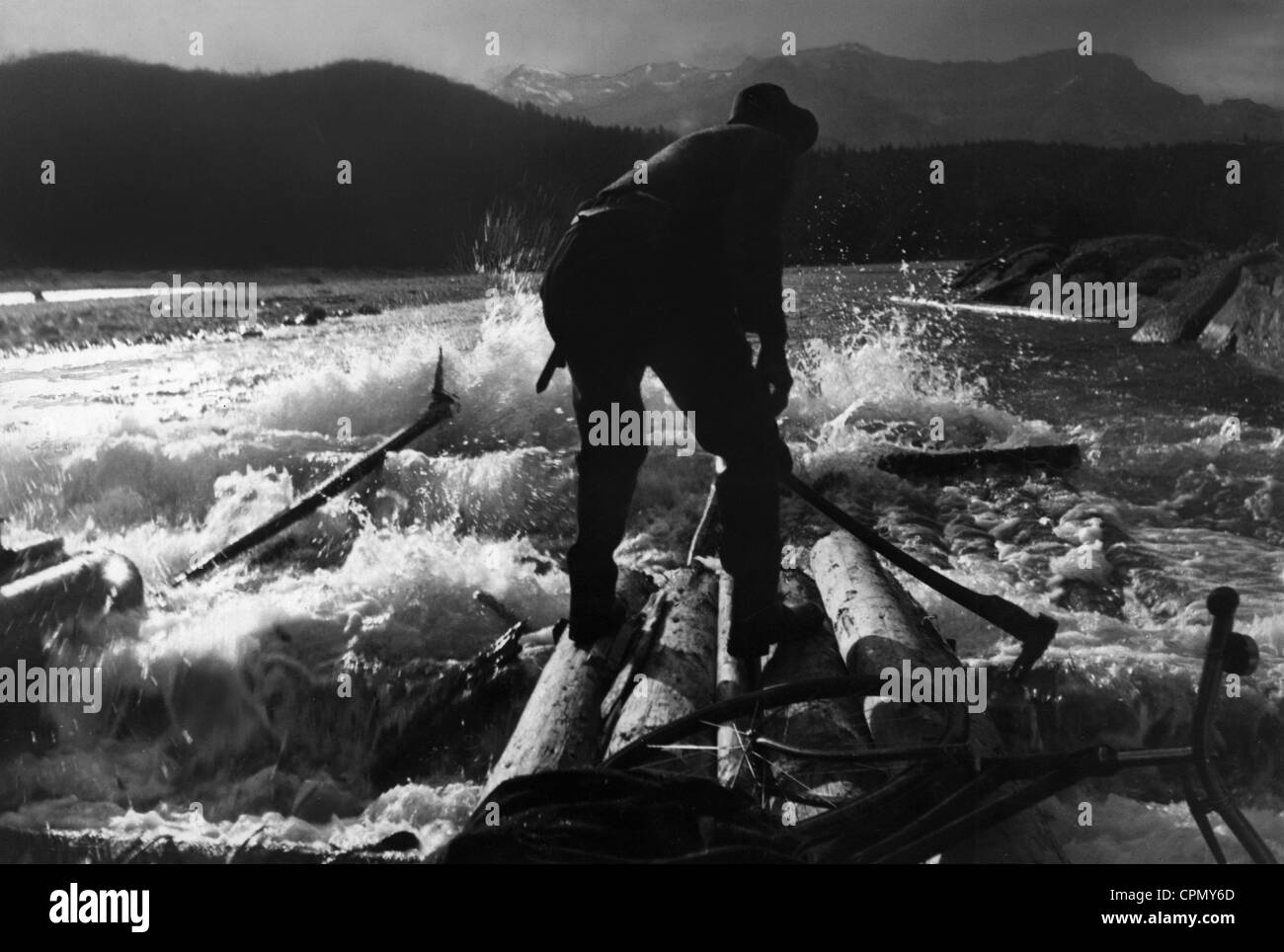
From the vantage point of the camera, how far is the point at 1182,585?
10.6ft

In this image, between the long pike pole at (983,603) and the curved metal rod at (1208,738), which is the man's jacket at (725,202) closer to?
the long pike pole at (983,603)

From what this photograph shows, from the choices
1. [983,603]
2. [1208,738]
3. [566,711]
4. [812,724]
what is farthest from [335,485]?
[1208,738]

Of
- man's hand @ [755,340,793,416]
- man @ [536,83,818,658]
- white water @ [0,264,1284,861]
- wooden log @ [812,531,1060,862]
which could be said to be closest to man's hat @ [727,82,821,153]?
man @ [536,83,818,658]

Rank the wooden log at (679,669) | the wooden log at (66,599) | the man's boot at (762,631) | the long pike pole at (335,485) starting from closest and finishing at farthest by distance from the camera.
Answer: the wooden log at (679,669) < the man's boot at (762,631) < the wooden log at (66,599) < the long pike pole at (335,485)

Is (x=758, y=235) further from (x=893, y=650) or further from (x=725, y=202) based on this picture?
(x=893, y=650)

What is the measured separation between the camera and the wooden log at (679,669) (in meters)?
2.44

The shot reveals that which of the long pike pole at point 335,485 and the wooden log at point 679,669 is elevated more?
the long pike pole at point 335,485

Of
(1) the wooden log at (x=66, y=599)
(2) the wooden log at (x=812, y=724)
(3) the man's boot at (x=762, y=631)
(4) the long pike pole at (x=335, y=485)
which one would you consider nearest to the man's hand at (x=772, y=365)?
(3) the man's boot at (x=762, y=631)

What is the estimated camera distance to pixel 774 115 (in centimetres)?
275

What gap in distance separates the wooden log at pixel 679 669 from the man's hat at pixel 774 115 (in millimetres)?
1352

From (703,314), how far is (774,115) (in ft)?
2.14

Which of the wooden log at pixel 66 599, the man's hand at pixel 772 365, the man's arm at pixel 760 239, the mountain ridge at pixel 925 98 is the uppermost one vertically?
the mountain ridge at pixel 925 98

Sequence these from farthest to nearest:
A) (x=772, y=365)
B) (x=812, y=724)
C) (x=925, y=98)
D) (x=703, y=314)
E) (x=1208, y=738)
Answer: (x=925, y=98) < (x=772, y=365) < (x=703, y=314) < (x=812, y=724) < (x=1208, y=738)

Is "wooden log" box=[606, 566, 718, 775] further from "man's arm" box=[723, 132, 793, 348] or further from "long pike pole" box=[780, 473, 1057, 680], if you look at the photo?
"man's arm" box=[723, 132, 793, 348]
